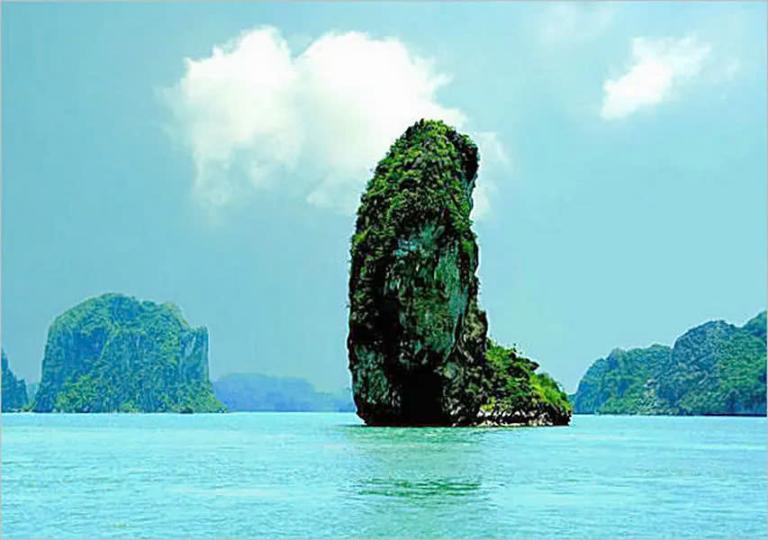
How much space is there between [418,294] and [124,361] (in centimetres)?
10796

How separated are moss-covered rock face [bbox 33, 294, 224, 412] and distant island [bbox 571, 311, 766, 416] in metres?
52.2

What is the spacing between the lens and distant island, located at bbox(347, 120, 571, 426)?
1810 inches

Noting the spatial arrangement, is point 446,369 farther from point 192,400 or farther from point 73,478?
point 192,400

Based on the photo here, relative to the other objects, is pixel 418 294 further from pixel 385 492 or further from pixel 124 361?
pixel 124 361

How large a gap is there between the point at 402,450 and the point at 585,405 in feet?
351

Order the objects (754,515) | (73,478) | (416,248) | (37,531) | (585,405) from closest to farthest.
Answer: (37,531)
(754,515)
(73,478)
(416,248)
(585,405)

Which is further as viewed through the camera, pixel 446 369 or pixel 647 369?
pixel 647 369

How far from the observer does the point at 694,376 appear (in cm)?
11088

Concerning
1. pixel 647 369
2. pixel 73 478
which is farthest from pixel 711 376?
pixel 73 478

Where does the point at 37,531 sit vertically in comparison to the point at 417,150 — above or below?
below

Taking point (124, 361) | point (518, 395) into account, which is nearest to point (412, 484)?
point (518, 395)

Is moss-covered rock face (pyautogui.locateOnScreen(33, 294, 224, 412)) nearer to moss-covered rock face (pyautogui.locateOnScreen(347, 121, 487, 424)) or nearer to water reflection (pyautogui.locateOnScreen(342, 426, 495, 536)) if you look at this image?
moss-covered rock face (pyautogui.locateOnScreen(347, 121, 487, 424))

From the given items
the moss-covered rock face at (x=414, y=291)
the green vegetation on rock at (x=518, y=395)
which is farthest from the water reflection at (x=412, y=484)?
the green vegetation on rock at (x=518, y=395)

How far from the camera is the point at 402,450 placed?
29812 mm
